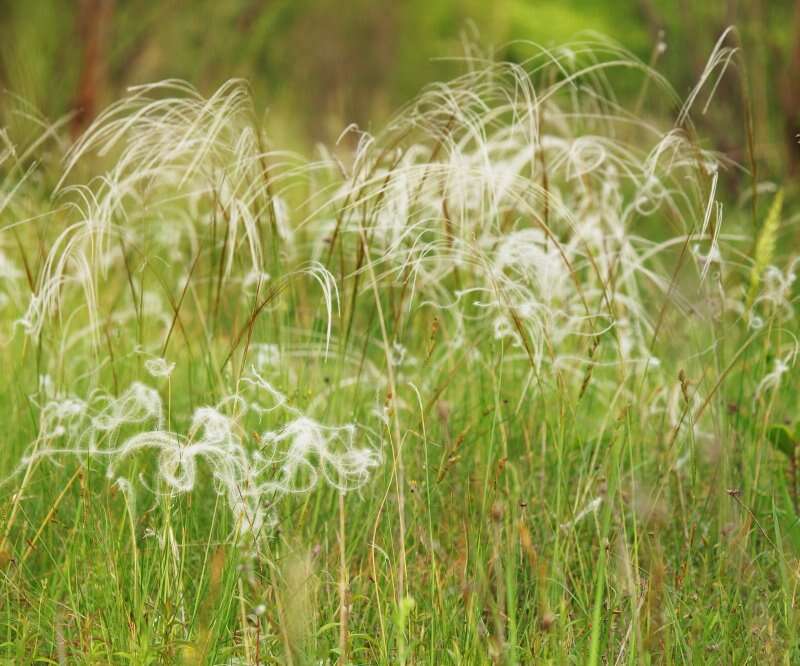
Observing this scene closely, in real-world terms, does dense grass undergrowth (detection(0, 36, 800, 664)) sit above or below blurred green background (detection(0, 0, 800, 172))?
below

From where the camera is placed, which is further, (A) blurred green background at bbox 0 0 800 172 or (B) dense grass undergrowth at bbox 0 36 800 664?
(A) blurred green background at bbox 0 0 800 172

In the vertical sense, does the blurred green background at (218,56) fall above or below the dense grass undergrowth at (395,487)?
above

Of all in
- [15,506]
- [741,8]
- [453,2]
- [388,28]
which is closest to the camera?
[15,506]

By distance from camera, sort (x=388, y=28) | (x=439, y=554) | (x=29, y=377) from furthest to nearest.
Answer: (x=388, y=28), (x=29, y=377), (x=439, y=554)

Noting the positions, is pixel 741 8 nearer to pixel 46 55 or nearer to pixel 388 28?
pixel 46 55

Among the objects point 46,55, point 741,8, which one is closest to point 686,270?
point 741,8

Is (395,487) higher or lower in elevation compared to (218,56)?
lower

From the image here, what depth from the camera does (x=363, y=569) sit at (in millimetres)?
1665

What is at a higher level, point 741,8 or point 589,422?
point 741,8

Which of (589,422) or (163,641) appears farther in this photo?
A: (589,422)

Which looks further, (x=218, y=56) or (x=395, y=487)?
(x=218, y=56)

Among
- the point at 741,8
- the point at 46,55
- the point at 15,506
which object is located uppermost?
the point at 741,8

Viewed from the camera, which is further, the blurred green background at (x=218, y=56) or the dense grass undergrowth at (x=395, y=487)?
the blurred green background at (x=218, y=56)

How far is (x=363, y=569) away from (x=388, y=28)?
397 inches
